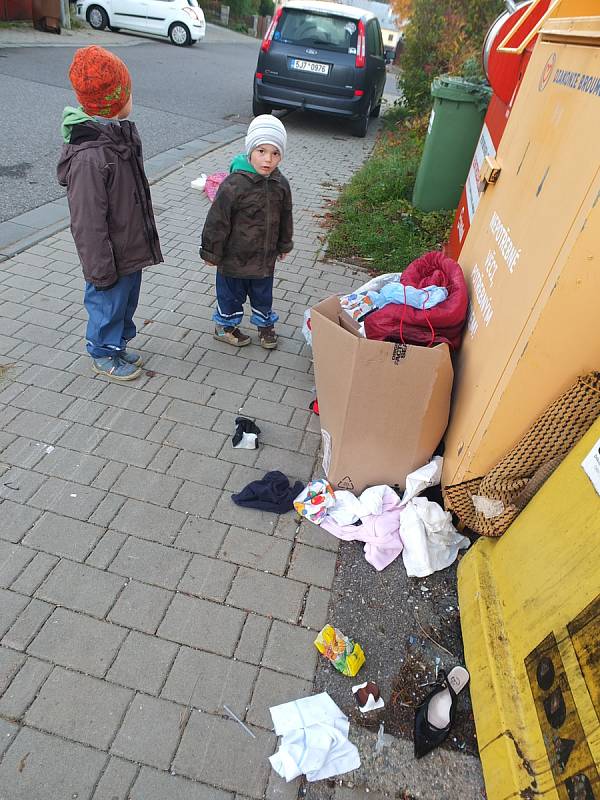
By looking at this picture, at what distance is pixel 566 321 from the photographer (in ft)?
7.26

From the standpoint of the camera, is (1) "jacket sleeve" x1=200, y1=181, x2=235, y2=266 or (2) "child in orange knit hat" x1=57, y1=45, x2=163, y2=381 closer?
(2) "child in orange knit hat" x1=57, y1=45, x2=163, y2=381

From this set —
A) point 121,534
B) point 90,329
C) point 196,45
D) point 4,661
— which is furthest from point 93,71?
point 196,45

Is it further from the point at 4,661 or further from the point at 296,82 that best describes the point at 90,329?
the point at 296,82

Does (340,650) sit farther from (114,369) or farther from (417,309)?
(114,369)

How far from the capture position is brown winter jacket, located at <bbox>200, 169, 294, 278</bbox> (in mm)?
3537

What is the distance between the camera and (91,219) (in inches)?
118

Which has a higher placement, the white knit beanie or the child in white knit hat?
the white knit beanie

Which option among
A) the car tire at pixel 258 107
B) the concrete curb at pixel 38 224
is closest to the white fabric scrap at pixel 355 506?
the concrete curb at pixel 38 224

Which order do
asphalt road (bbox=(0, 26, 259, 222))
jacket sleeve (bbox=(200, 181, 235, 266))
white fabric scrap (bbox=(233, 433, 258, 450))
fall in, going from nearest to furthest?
white fabric scrap (bbox=(233, 433, 258, 450))
jacket sleeve (bbox=(200, 181, 235, 266))
asphalt road (bbox=(0, 26, 259, 222))

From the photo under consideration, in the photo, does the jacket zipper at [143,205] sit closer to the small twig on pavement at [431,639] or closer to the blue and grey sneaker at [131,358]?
the blue and grey sneaker at [131,358]

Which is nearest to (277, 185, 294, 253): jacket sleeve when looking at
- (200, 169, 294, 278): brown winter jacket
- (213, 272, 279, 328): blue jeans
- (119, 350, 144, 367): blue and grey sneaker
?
(200, 169, 294, 278): brown winter jacket

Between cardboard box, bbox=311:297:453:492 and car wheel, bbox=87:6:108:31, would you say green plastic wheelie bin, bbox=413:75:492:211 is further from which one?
car wheel, bbox=87:6:108:31

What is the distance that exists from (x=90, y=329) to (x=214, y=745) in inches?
93.7

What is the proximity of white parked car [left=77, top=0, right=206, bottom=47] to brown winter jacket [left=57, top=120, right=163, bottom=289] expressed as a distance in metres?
19.2
